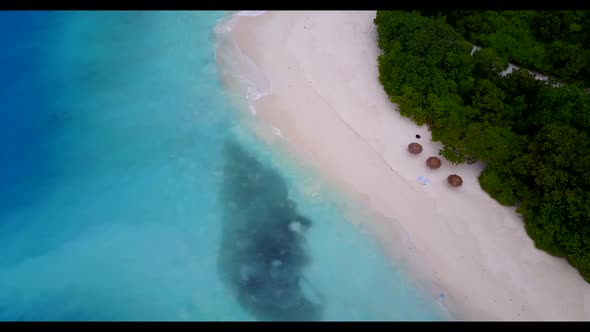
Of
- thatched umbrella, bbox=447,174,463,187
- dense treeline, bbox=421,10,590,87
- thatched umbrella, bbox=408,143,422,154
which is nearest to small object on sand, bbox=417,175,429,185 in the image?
thatched umbrella, bbox=447,174,463,187

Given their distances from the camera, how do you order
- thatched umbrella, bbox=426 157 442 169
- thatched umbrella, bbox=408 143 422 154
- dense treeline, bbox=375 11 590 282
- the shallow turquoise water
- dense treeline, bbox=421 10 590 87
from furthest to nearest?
dense treeline, bbox=421 10 590 87 < thatched umbrella, bbox=408 143 422 154 < thatched umbrella, bbox=426 157 442 169 < the shallow turquoise water < dense treeline, bbox=375 11 590 282

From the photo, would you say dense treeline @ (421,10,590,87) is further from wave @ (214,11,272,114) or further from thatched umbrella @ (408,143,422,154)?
wave @ (214,11,272,114)

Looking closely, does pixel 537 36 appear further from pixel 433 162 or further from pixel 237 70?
pixel 237 70

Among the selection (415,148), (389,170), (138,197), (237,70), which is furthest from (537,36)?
(138,197)

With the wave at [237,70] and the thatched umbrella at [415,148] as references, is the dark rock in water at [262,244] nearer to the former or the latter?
the wave at [237,70]

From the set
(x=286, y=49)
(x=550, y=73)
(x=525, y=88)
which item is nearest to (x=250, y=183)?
(x=286, y=49)

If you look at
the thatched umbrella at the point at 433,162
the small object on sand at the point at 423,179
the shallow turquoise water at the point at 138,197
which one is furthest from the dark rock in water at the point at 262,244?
the thatched umbrella at the point at 433,162
